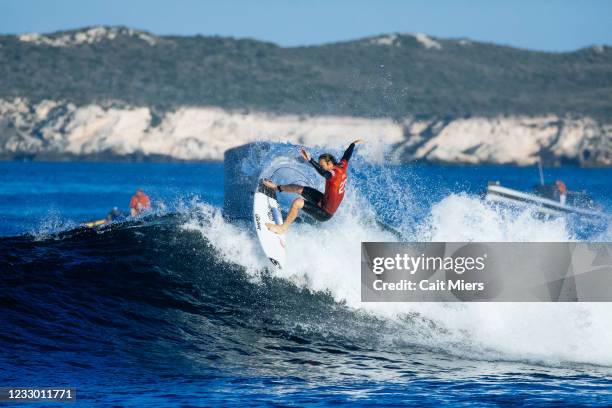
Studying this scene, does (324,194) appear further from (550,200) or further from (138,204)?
(550,200)

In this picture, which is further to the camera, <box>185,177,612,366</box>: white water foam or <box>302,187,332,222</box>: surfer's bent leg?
<box>302,187,332,222</box>: surfer's bent leg

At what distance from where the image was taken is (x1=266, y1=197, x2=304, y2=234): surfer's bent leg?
42.9 feet

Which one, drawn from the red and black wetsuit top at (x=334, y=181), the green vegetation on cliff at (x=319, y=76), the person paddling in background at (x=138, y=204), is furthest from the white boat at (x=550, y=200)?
the green vegetation on cliff at (x=319, y=76)

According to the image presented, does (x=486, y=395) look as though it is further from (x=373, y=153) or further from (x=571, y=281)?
(x=373, y=153)

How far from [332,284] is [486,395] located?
4014 millimetres

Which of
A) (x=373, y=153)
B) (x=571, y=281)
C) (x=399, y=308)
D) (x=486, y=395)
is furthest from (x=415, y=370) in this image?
(x=373, y=153)

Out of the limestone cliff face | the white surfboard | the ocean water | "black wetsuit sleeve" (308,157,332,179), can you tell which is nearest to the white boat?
the ocean water

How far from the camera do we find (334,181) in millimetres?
12984

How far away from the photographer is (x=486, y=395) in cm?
1019

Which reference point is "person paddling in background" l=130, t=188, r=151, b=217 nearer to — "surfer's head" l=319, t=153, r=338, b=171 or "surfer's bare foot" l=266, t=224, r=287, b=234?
"surfer's bare foot" l=266, t=224, r=287, b=234

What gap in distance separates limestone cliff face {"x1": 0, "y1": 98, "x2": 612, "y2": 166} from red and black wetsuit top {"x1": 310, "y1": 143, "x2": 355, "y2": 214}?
290 feet

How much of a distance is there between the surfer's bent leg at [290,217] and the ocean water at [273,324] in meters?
0.83

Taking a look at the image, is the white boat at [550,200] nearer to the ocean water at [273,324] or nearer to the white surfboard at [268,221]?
the ocean water at [273,324]

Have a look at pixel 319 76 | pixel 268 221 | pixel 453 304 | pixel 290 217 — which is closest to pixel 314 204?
pixel 290 217
